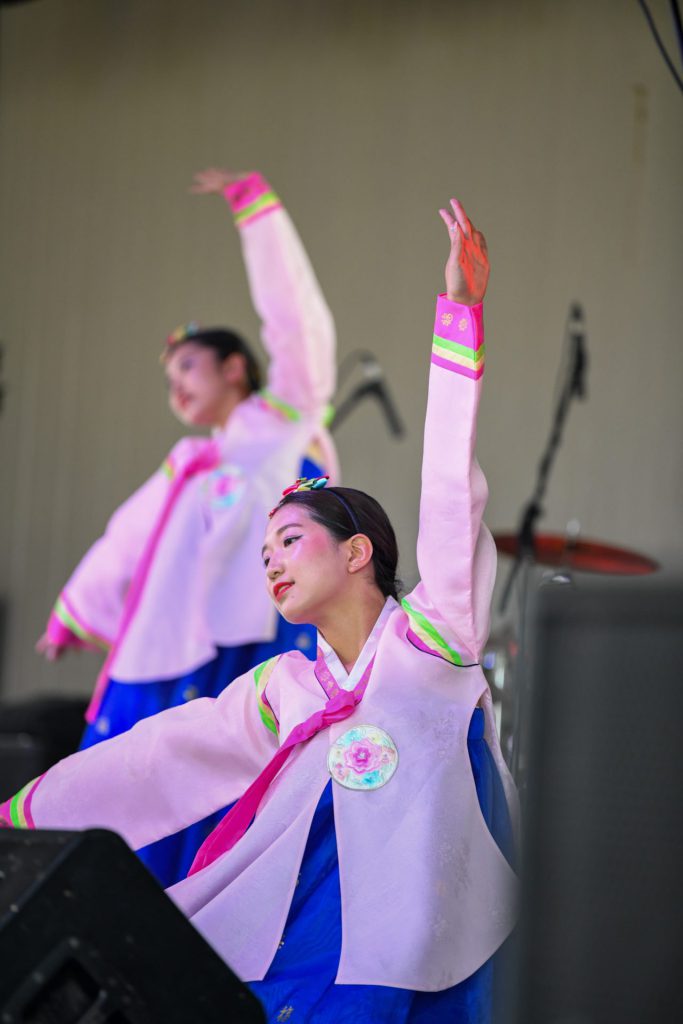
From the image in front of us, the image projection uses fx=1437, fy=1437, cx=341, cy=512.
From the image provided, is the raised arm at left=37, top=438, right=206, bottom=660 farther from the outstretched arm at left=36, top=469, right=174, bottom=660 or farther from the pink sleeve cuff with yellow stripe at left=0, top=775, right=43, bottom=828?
the pink sleeve cuff with yellow stripe at left=0, top=775, right=43, bottom=828

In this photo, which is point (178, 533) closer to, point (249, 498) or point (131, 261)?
point (249, 498)

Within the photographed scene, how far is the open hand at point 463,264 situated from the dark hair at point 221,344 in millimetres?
1340

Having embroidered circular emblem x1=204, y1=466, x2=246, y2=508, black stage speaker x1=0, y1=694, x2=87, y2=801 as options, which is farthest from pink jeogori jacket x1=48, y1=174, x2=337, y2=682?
black stage speaker x1=0, y1=694, x2=87, y2=801

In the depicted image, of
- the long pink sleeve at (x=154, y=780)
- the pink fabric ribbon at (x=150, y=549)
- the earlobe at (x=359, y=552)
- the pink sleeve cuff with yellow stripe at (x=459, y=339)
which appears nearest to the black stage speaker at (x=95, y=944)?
the long pink sleeve at (x=154, y=780)

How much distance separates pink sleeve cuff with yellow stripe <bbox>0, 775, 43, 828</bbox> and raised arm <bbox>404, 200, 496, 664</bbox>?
0.56 meters

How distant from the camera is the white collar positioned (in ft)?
5.82

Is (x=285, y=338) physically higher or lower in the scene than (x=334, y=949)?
higher

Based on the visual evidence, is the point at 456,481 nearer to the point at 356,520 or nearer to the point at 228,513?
the point at 356,520

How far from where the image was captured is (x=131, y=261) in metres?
5.37

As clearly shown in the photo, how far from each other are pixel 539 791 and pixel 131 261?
4457 mm

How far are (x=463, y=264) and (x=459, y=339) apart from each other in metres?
0.09

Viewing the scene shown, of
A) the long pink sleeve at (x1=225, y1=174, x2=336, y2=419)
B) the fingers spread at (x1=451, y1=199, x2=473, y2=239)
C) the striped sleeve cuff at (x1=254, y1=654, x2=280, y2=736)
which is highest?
the fingers spread at (x1=451, y1=199, x2=473, y2=239)

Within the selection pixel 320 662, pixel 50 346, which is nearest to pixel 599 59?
pixel 50 346

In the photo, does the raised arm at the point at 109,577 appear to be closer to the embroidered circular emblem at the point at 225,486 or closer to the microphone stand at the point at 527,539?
the embroidered circular emblem at the point at 225,486
